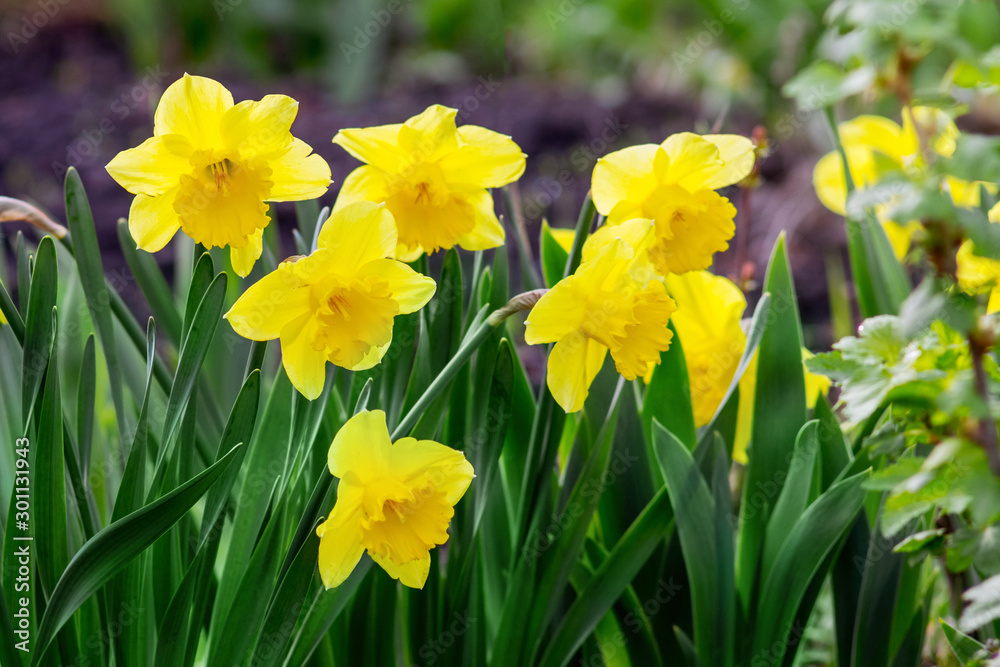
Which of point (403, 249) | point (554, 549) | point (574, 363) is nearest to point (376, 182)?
point (403, 249)

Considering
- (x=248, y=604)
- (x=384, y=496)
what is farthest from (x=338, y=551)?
(x=248, y=604)

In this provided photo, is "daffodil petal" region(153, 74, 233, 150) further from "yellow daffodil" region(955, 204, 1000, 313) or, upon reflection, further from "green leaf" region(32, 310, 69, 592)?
"yellow daffodil" region(955, 204, 1000, 313)

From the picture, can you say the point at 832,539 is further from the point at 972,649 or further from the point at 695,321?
the point at 695,321

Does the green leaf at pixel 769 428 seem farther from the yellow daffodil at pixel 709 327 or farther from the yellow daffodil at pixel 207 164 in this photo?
the yellow daffodil at pixel 207 164

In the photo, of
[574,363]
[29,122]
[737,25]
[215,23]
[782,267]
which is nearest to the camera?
[574,363]

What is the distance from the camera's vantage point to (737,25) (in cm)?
357

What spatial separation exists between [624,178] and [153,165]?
15.6 inches

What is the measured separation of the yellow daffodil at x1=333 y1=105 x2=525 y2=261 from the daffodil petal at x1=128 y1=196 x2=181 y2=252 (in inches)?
5.5

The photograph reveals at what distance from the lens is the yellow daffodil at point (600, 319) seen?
0.64 metres

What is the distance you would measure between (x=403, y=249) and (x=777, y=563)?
0.48m

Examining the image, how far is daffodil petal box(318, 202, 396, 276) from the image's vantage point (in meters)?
0.62

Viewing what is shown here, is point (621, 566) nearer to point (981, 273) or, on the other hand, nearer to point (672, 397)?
point (672, 397)

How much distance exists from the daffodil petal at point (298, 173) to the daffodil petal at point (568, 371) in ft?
0.75

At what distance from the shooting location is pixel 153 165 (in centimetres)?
64
